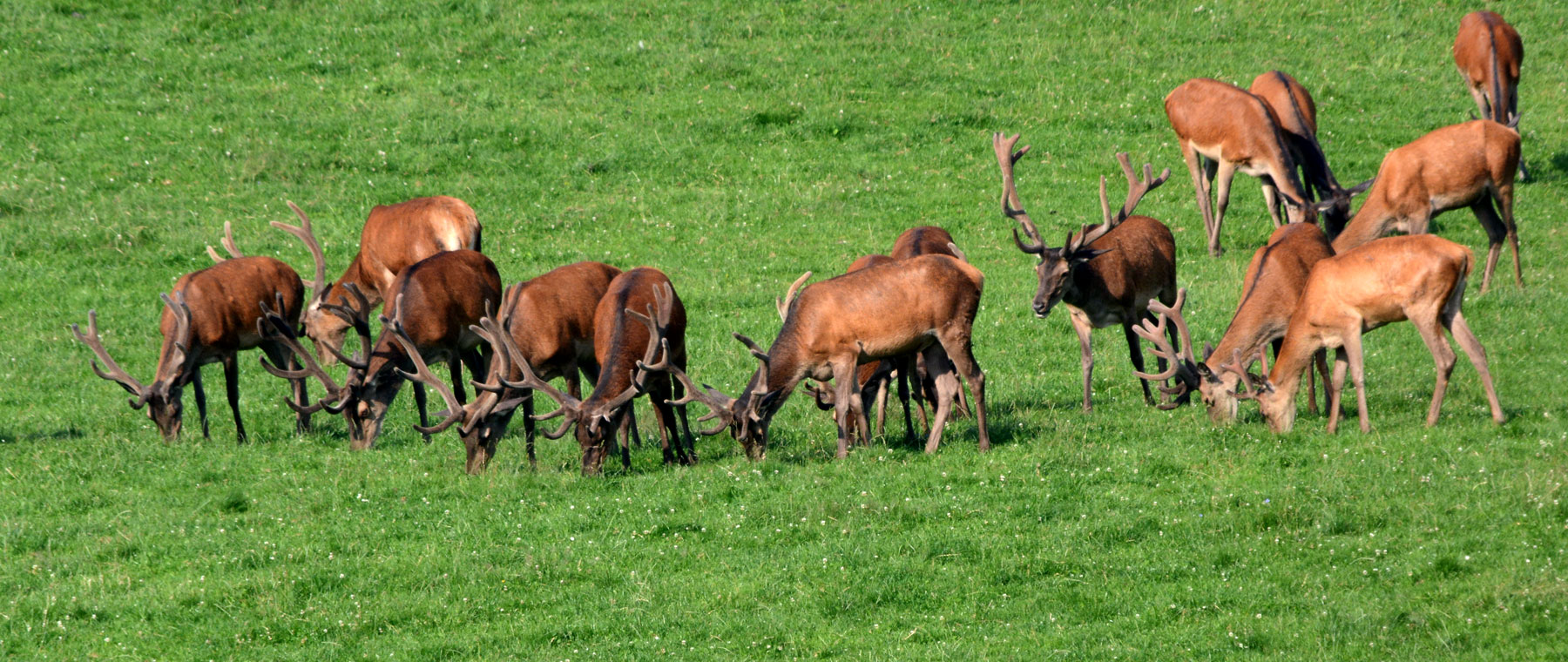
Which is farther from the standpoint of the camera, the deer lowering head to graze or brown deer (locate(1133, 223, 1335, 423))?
brown deer (locate(1133, 223, 1335, 423))

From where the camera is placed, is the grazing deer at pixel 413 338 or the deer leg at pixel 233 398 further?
the deer leg at pixel 233 398

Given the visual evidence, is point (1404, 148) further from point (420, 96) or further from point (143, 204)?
point (143, 204)

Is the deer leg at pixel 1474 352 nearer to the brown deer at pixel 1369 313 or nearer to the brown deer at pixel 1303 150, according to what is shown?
the brown deer at pixel 1369 313

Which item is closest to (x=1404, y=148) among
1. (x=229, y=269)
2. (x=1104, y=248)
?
(x=1104, y=248)

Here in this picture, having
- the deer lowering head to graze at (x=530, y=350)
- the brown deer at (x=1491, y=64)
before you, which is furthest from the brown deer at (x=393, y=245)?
the brown deer at (x=1491, y=64)

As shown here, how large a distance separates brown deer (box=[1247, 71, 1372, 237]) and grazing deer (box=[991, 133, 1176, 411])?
323cm

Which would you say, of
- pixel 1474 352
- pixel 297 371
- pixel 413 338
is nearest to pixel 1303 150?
pixel 1474 352

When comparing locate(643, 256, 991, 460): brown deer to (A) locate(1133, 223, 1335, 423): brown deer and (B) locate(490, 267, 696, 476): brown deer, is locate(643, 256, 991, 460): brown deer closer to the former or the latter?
(B) locate(490, 267, 696, 476): brown deer

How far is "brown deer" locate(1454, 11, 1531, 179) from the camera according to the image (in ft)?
73.5

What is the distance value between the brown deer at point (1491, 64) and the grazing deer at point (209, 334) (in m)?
17.9

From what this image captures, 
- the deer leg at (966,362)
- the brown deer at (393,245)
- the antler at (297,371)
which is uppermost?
the brown deer at (393,245)

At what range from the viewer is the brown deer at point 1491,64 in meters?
22.4

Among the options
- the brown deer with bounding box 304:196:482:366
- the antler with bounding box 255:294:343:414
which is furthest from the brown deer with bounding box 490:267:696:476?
the brown deer with bounding box 304:196:482:366

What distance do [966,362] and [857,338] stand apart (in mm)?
979
